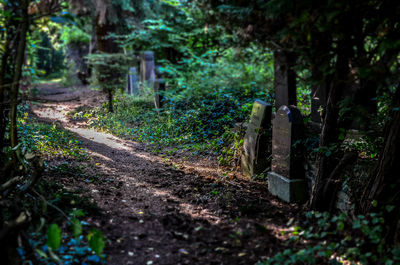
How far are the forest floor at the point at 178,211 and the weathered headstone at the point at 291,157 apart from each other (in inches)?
7.8

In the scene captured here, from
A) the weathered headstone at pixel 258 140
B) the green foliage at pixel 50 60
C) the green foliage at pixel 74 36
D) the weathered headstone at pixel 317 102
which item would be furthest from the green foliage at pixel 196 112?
the green foliage at pixel 50 60

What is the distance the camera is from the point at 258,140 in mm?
5285

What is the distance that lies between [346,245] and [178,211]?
1.98 meters

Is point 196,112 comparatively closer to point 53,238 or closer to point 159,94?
point 159,94

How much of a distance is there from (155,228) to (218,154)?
344 centimetres

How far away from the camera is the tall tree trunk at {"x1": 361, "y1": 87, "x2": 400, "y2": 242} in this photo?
3.08m

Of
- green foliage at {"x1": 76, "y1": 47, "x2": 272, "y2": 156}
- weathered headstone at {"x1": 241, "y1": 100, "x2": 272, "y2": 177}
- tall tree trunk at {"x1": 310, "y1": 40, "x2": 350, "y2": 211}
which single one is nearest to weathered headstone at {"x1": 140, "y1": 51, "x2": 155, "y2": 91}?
green foliage at {"x1": 76, "y1": 47, "x2": 272, "y2": 156}

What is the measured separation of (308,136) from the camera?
4.49 m

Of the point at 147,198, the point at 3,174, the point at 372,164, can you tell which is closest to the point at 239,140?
the point at 147,198

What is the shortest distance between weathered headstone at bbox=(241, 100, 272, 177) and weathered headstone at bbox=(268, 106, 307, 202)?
0.57 metres

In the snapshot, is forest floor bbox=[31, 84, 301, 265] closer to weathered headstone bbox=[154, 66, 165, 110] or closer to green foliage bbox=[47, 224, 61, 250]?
green foliage bbox=[47, 224, 61, 250]

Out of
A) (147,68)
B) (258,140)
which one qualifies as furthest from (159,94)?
(258,140)

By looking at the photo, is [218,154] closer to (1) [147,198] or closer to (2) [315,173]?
(1) [147,198]

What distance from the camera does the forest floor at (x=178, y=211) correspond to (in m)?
3.23
